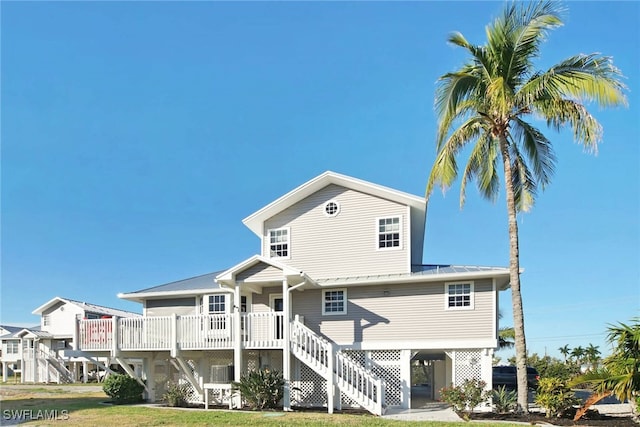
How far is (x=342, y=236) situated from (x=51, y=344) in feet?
103

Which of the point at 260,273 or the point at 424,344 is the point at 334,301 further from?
the point at 424,344

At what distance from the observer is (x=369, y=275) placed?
60.3ft

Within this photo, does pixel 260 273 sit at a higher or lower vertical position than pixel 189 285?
higher

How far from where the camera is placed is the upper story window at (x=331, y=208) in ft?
63.5

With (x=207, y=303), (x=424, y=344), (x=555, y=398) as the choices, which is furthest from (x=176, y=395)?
(x=555, y=398)

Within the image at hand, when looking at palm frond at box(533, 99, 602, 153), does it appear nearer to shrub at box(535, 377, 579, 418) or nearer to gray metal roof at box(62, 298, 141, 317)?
shrub at box(535, 377, 579, 418)

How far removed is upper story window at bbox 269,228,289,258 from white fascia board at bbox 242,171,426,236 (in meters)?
0.66

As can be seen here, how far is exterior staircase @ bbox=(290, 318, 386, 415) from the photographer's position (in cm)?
1570

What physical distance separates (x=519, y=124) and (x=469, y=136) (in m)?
1.54

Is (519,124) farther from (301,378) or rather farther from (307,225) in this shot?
(301,378)

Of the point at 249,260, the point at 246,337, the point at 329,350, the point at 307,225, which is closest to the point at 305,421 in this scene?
the point at 329,350

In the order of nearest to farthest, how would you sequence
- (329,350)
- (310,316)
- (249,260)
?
(329,350) → (249,260) → (310,316)

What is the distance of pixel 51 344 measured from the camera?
40469 mm

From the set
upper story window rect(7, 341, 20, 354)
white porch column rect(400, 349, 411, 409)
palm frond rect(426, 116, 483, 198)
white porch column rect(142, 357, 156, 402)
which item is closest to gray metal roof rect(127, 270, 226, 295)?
white porch column rect(142, 357, 156, 402)
